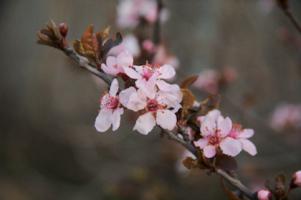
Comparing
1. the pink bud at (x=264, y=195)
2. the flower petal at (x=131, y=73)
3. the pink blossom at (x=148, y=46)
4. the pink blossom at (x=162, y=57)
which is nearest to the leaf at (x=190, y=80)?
the flower petal at (x=131, y=73)

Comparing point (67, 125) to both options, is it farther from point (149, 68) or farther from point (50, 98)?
point (149, 68)

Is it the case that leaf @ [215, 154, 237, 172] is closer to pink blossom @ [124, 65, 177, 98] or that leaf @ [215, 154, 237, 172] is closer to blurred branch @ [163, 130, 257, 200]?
blurred branch @ [163, 130, 257, 200]

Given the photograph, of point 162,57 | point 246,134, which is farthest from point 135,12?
point 246,134

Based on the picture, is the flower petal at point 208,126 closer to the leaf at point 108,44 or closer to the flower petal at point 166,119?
the flower petal at point 166,119

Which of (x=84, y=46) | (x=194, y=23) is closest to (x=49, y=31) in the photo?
(x=84, y=46)

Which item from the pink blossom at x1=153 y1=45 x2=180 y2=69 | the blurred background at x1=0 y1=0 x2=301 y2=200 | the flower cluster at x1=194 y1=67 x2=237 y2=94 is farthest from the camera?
the blurred background at x1=0 y1=0 x2=301 y2=200

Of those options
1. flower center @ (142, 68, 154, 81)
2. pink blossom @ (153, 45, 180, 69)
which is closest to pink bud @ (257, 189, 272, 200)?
flower center @ (142, 68, 154, 81)
